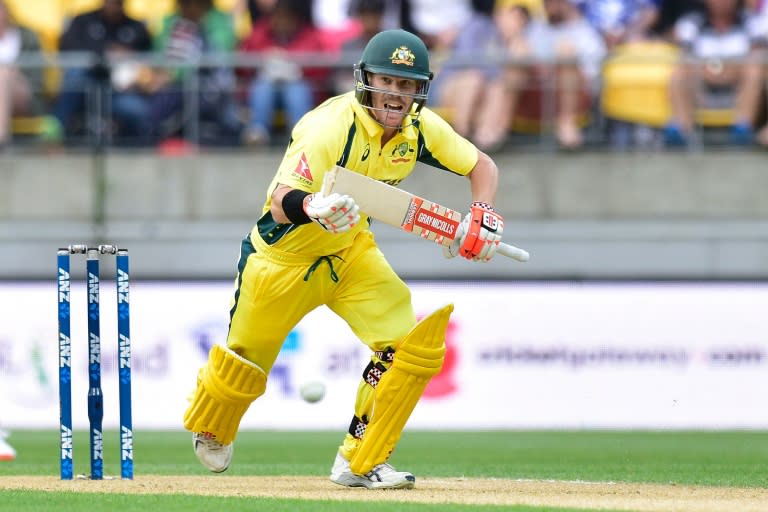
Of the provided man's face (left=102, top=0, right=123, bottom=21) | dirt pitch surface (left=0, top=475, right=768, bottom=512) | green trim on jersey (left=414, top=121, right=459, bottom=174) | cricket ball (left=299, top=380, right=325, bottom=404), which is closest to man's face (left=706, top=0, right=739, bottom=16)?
cricket ball (left=299, top=380, right=325, bottom=404)

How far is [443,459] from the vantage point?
9258 mm

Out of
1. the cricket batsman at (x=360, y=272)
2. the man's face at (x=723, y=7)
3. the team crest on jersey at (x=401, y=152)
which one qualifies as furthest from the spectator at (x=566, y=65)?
the team crest on jersey at (x=401, y=152)

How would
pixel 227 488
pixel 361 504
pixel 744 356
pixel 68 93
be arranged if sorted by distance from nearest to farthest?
1. pixel 361 504
2. pixel 227 488
3. pixel 744 356
4. pixel 68 93

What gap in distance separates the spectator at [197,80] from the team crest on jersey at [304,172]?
7012 mm

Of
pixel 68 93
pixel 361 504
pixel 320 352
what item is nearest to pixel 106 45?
pixel 68 93

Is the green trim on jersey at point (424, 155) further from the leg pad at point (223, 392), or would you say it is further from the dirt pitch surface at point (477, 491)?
the dirt pitch surface at point (477, 491)

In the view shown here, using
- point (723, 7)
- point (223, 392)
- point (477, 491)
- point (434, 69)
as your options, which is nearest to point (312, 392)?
point (434, 69)

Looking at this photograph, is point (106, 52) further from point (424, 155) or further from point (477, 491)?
point (477, 491)

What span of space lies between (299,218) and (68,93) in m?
7.73

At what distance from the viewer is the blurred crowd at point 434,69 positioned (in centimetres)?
1282

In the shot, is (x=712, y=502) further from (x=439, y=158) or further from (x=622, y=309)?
(x=622, y=309)

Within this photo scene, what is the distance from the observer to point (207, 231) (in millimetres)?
13656

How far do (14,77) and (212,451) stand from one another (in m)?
7.29

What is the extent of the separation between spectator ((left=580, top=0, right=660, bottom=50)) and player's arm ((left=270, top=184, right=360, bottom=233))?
7.53m
